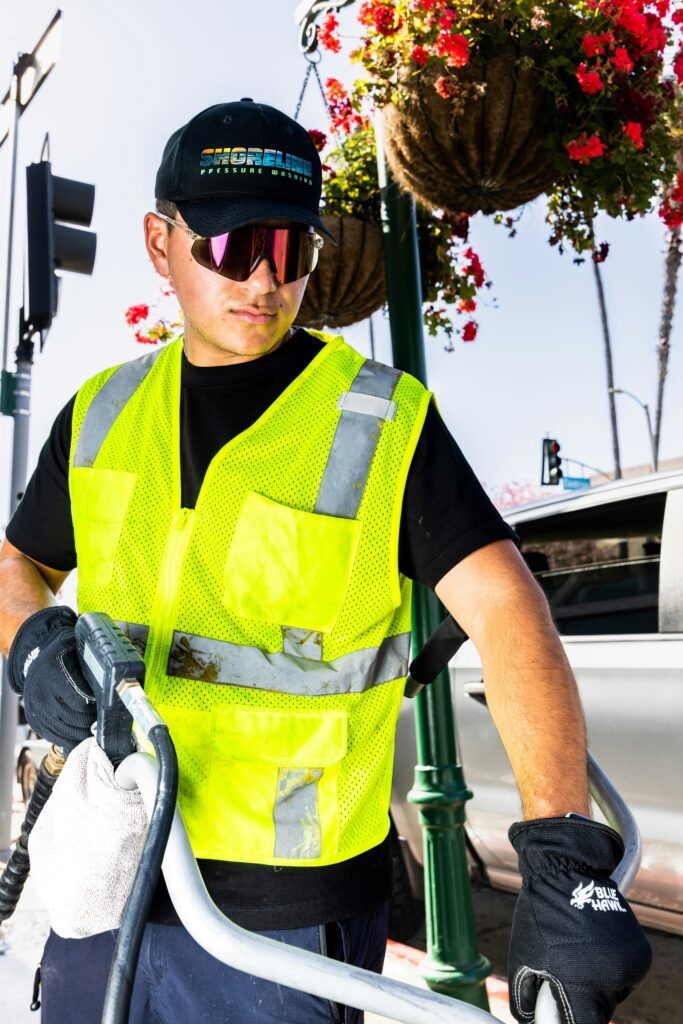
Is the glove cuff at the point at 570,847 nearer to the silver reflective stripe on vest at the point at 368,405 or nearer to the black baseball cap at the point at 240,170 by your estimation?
the silver reflective stripe on vest at the point at 368,405

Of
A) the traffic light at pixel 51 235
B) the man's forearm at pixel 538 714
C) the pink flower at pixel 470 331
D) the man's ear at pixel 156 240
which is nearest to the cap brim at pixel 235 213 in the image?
the man's ear at pixel 156 240

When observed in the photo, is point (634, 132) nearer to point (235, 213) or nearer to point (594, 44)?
point (594, 44)

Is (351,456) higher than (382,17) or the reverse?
the reverse

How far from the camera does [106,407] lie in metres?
2.00

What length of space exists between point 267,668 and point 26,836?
0.54 m

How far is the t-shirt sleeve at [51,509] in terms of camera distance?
6.69ft

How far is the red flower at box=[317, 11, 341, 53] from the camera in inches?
145

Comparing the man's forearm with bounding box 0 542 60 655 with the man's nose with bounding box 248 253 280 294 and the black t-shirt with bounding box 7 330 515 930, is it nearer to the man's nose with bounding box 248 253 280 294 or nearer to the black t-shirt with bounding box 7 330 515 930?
the black t-shirt with bounding box 7 330 515 930

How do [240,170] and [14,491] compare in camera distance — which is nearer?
[240,170]

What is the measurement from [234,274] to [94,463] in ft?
1.42

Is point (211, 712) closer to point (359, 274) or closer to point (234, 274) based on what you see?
point (234, 274)

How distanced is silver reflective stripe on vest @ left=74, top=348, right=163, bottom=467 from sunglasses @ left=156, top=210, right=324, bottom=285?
1.03ft

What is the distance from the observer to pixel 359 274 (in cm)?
387

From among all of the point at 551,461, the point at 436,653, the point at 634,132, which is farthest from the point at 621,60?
the point at 551,461
